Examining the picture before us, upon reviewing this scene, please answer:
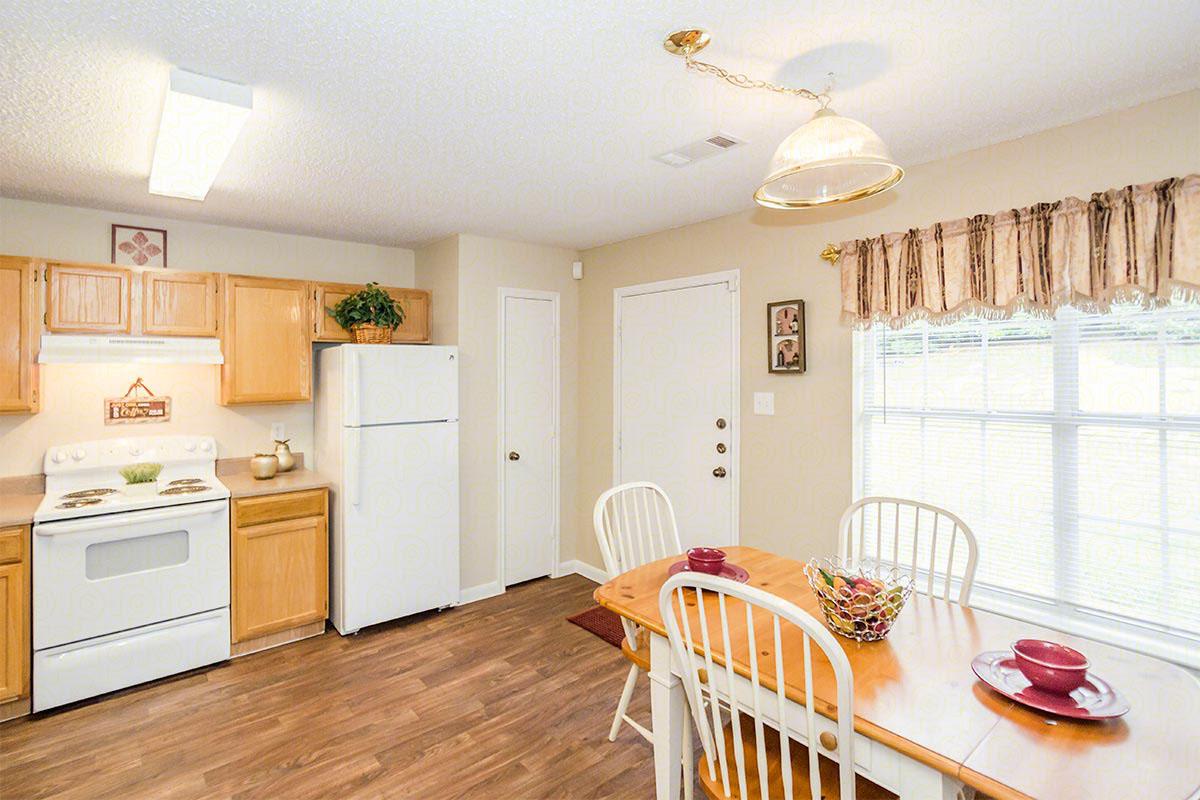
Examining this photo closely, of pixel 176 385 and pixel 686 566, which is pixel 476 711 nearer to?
pixel 686 566

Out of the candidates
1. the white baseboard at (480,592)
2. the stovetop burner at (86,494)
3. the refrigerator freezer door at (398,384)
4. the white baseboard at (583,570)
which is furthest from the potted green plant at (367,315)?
the white baseboard at (583,570)

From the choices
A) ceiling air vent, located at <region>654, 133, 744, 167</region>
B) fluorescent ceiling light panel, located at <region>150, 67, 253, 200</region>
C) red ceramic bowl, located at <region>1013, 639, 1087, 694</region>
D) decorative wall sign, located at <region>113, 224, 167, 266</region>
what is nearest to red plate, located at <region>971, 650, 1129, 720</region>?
red ceramic bowl, located at <region>1013, 639, 1087, 694</region>

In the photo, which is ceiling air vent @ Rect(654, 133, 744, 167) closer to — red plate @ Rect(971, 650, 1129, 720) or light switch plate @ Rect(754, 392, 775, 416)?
light switch plate @ Rect(754, 392, 775, 416)

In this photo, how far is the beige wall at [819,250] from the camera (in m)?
2.07

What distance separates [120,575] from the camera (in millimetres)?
2787

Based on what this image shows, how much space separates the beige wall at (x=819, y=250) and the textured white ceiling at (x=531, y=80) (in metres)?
0.11

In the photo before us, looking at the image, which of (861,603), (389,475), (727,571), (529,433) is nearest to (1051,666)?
(861,603)

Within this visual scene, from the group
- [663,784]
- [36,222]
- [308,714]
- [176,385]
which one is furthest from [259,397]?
[663,784]

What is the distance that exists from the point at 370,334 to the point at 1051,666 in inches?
134

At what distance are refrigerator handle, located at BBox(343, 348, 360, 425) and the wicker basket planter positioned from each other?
0.21m

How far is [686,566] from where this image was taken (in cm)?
212

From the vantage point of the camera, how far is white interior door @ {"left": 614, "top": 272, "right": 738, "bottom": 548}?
11.2ft

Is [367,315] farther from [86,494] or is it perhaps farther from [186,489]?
[86,494]

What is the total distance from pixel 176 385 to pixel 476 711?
2.55m
